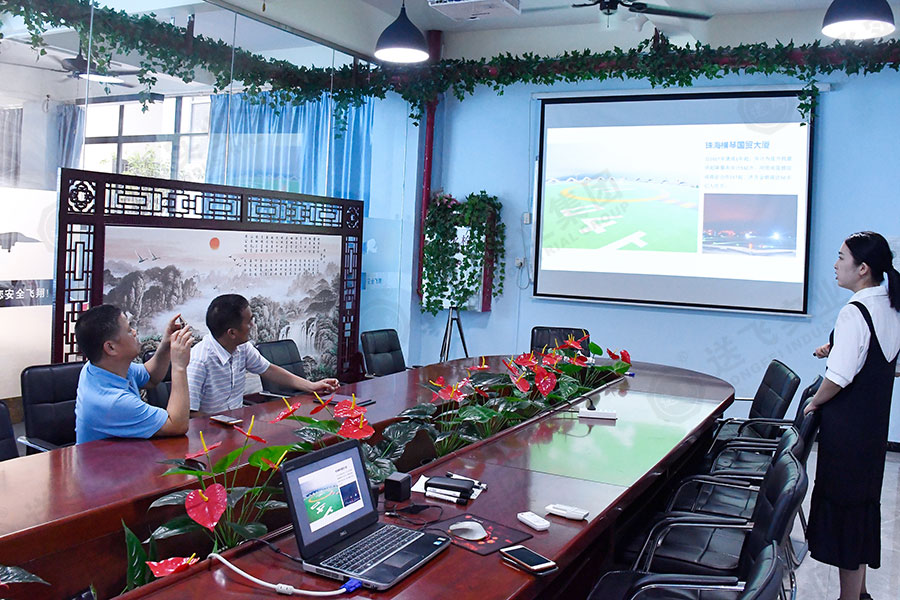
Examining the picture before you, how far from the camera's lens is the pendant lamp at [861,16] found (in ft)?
12.6

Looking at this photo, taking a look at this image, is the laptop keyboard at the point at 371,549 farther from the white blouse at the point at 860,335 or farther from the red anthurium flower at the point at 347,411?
the white blouse at the point at 860,335

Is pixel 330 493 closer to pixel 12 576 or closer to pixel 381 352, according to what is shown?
pixel 12 576

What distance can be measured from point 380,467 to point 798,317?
4847 millimetres

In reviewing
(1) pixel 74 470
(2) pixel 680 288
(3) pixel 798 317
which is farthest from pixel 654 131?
(1) pixel 74 470

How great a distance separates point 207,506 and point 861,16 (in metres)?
3.83

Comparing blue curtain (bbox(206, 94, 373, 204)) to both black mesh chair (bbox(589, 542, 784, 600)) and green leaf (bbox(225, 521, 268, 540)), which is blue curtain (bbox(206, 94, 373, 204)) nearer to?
green leaf (bbox(225, 521, 268, 540))

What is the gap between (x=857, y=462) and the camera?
3.17m

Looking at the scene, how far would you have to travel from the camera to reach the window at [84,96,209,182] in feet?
14.7

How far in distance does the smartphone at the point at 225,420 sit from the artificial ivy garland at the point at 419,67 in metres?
2.45

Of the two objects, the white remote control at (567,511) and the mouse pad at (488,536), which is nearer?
the mouse pad at (488,536)

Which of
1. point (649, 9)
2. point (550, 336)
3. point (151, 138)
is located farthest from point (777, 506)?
point (151, 138)

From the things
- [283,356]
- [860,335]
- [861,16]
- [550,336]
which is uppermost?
[861,16]

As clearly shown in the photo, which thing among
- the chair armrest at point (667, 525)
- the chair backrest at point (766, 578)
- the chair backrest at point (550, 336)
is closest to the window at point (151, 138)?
the chair backrest at point (550, 336)

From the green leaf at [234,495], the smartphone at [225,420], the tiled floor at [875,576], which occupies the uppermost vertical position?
the green leaf at [234,495]
